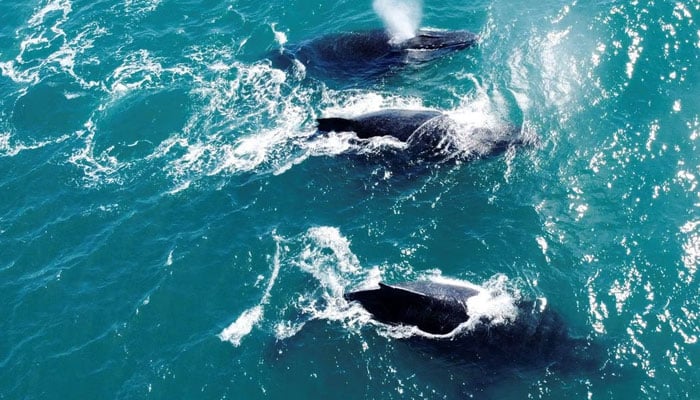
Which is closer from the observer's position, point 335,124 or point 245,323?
point 245,323

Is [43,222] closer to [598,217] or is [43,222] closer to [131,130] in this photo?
[131,130]

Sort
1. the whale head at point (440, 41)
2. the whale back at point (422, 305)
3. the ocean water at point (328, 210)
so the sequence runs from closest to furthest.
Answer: the whale back at point (422, 305)
the ocean water at point (328, 210)
the whale head at point (440, 41)

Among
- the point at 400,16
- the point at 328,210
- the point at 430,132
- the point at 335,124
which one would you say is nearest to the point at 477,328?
the point at 328,210

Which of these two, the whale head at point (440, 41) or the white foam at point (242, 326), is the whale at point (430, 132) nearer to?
the whale head at point (440, 41)

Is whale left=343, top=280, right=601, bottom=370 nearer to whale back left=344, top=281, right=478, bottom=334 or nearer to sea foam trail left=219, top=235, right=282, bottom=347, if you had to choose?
whale back left=344, top=281, right=478, bottom=334

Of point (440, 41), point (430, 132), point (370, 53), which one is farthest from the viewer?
point (370, 53)

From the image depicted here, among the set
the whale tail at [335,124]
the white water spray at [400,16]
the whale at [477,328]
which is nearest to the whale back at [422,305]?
the whale at [477,328]

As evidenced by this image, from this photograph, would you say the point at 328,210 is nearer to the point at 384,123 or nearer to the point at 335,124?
the point at 335,124

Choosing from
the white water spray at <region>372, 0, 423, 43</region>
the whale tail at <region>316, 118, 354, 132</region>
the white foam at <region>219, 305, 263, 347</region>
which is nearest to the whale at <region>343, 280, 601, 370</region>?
the white foam at <region>219, 305, 263, 347</region>
